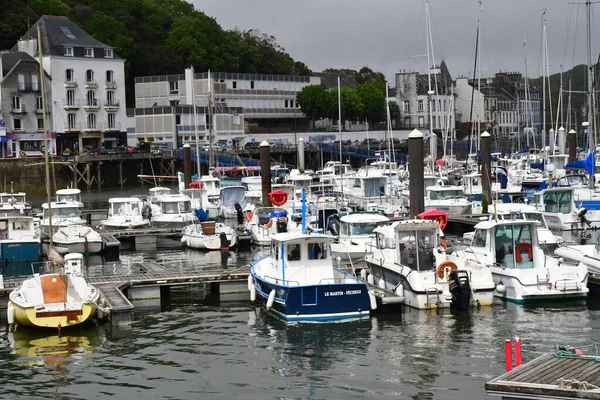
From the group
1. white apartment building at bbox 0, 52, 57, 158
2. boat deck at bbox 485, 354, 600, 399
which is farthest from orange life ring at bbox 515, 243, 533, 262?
white apartment building at bbox 0, 52, 57, 158

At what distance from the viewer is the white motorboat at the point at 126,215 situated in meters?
47.8

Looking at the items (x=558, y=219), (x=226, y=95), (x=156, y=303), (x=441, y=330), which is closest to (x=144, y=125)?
(x=226, y=95)

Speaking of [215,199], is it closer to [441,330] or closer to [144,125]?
[441,330]

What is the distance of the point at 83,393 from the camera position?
68.8 feet

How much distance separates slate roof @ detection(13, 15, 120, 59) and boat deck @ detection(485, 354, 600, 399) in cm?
8134

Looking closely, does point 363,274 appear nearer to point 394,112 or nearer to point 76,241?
point 76,241

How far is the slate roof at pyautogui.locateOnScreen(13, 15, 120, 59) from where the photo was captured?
92.8m

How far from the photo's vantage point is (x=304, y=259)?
27344 mm

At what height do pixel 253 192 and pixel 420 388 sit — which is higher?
pixel 253 192

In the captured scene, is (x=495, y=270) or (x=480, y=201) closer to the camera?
(x=495, y=270)

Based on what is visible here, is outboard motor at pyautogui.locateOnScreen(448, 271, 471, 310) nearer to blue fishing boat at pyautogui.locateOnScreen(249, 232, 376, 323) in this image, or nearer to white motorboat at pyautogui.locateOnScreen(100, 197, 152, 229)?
blue fishing boat at pyautogui.locateOnScreen(249, 232, 376, 323)

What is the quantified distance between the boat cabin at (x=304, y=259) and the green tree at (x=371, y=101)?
97471mm

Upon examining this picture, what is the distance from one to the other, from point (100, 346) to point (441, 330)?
8834 mm

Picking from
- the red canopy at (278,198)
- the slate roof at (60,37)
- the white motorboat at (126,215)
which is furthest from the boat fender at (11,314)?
the slate roof at (60,37)
